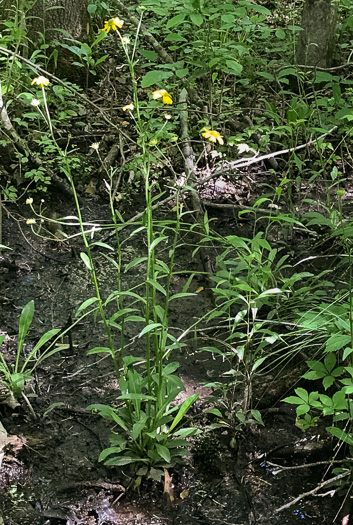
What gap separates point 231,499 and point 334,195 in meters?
2.34

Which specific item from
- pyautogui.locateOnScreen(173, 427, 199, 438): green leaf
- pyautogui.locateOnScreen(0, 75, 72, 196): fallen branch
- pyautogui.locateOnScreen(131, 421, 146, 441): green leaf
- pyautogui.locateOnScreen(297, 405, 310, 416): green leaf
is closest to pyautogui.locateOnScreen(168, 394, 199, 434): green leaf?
pyautogui.locateOnScreen(173, 427, 199, 438): green leaf

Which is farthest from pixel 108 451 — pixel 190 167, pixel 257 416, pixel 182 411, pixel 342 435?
pixel 190 167

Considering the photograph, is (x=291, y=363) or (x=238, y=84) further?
(x=238, y=84)

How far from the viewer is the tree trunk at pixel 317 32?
437 cm

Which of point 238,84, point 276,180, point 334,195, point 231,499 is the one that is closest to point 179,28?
point 238,84

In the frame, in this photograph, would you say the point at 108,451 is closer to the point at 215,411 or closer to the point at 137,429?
the point at 137,429

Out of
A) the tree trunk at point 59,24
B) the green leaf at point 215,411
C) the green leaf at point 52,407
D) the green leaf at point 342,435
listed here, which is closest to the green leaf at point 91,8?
the tree trunk at point 59,24

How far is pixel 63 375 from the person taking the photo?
8.70 feet

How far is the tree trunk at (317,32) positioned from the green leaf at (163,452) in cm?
327

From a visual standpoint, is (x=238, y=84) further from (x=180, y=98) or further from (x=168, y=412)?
(x=168, y=412)

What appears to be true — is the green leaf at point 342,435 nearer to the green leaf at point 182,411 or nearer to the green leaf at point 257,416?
the green leaf at point 257,416

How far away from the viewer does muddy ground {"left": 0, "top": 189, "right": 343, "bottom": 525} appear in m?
2.07

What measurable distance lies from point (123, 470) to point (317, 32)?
363 centimetres

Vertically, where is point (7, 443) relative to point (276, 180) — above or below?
below
